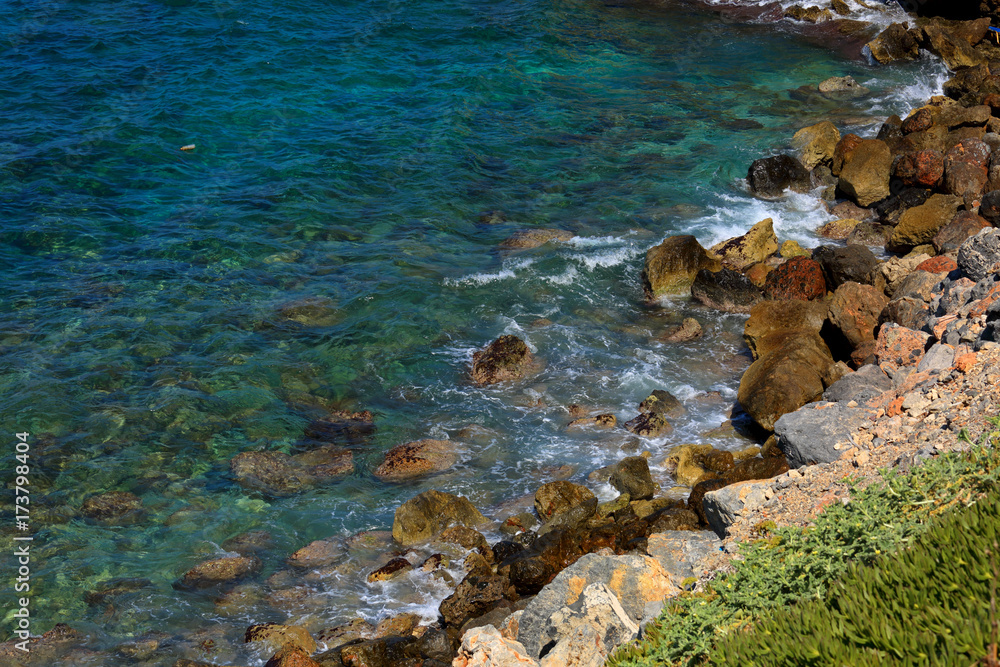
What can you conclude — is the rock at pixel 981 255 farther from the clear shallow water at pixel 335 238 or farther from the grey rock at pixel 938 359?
the clear shallow water at pixel 335 238

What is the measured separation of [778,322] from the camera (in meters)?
14.0

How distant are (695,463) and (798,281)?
5.62 m

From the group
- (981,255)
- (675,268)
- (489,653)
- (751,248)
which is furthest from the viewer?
(751,248)

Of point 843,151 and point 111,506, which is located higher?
point 843,151

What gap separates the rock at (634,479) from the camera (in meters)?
11.4

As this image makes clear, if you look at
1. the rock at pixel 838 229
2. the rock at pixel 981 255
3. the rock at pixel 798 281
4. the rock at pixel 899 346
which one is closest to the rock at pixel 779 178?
the rock at pixel 838 229

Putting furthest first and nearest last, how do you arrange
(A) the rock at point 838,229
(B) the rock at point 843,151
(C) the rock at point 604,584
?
(B) the rock at point 843,151 → (A) the rock at point 838,229 → (C) the rock at point 604,584

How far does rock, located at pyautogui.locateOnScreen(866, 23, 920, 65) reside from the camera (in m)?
27.6

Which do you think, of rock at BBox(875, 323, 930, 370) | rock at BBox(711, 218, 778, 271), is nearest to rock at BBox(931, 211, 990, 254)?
rock at BBox(711, 218, 778, 271)

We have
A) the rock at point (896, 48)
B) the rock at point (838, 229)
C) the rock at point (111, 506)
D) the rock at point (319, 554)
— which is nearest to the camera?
the rock at point (319, 554)

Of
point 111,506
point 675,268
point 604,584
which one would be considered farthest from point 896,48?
point 111,506

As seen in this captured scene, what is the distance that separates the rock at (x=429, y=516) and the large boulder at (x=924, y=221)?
35.6ft

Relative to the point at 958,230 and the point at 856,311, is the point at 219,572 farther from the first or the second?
the point at 958,230

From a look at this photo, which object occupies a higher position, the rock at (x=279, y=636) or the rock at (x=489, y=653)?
the rock at (x=489, y=653)
